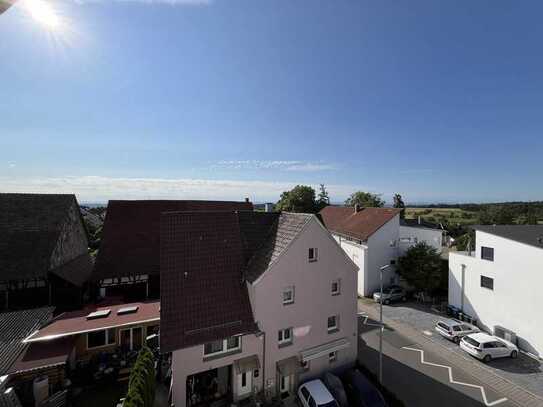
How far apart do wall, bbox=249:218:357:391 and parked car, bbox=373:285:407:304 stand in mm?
13303

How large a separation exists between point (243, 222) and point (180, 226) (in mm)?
4272

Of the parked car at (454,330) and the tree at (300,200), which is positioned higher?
the tree at (300,200)

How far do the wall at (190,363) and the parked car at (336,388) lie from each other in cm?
424

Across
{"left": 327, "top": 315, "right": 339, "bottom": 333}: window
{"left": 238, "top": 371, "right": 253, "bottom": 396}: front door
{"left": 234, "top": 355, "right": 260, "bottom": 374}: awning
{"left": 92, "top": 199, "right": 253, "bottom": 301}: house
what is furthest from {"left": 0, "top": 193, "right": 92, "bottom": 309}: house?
{"left": 327, "top": 315, "right": 339, "bottom": 333}: window

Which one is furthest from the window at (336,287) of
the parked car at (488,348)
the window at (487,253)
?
the window at (487,253)

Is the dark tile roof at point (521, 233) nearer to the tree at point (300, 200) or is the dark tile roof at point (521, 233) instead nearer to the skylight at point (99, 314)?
the skylight at point (99, 314)

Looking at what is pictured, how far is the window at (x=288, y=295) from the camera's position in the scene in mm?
15250

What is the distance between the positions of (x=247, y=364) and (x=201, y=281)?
16.7 feet

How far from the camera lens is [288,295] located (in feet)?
50.9

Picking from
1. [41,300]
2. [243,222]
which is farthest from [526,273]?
[41,300]

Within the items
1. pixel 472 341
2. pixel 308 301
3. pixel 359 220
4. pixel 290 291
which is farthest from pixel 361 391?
pixel 359 220

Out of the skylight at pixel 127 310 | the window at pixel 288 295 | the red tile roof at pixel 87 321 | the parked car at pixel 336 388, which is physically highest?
the window at pixel 288 295

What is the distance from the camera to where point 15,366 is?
1289 centimetres

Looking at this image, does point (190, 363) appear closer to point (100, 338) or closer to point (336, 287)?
point (100, 338)
